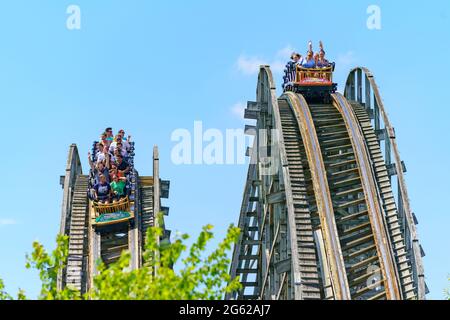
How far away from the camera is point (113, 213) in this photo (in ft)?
136

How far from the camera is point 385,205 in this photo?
3731cm

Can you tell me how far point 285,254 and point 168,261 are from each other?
55.9ft

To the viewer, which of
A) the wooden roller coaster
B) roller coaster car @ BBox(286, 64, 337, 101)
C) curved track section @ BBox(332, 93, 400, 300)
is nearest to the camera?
curved track section @ BBox(332, 93, 400, 300)

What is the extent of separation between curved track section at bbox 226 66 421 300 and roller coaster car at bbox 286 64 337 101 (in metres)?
0.87

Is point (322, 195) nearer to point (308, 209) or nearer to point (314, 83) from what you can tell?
point (308, 209)

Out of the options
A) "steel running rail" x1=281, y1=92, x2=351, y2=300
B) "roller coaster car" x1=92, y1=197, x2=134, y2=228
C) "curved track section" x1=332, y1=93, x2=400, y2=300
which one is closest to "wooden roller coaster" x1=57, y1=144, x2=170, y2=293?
"roller coaster car" x1=92, y1=197, x2=134, y2=228

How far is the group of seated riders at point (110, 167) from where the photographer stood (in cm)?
4225

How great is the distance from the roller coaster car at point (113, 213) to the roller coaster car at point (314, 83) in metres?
8.30

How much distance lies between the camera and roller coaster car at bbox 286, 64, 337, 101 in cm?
4481

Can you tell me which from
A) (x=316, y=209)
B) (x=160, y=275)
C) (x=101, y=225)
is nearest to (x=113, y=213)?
(x=101, y=225)

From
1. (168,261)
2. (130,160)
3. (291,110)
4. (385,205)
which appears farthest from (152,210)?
(168,261)

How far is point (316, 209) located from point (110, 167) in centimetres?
906

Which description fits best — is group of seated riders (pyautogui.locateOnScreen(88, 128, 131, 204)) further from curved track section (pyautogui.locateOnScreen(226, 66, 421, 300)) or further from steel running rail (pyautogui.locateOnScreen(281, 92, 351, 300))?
steel running rail (pyautogui.locateOnScreen(281, 92, 351, 300))
